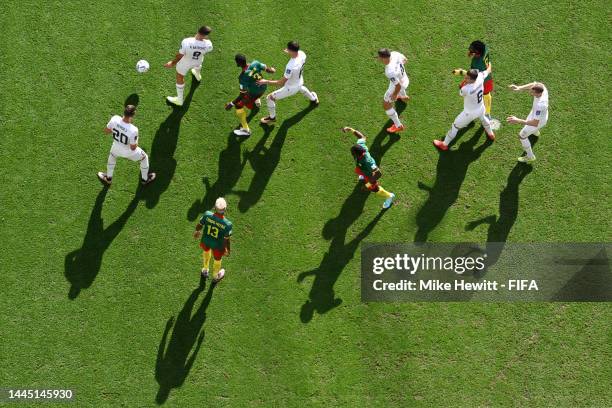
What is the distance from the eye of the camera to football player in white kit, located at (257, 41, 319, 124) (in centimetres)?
1473

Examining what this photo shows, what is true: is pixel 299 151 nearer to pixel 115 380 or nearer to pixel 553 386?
pixel 115 380

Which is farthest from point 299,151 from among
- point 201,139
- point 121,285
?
point 121,285

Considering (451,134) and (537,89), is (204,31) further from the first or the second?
(537,89)

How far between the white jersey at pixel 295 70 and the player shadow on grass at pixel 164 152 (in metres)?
2.63

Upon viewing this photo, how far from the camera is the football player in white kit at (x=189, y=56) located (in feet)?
49.4

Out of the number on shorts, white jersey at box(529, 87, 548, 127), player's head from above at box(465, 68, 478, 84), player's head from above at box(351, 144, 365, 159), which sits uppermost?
player's head from above at box(465, 68, 478, 84)

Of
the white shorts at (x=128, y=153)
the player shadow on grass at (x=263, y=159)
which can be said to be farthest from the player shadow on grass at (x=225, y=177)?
the white shorts at (x=128, y=153)

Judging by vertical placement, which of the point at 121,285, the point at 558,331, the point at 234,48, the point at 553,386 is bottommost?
the point at 553,386

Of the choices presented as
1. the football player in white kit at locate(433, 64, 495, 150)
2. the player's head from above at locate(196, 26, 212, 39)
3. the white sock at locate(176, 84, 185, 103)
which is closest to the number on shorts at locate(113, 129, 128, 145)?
the white sock at locate(176, 84, 185, 103)

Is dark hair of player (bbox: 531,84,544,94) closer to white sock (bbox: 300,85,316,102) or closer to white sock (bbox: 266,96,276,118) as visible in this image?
white sock (bbox: 300,85,316,102)

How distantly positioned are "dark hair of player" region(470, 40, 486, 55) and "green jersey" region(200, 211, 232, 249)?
656 cm

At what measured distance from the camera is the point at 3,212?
15.0 metres

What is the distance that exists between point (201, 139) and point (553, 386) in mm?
9310

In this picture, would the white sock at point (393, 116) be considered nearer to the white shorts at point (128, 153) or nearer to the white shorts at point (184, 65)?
the white shorts at point (184, 65)
